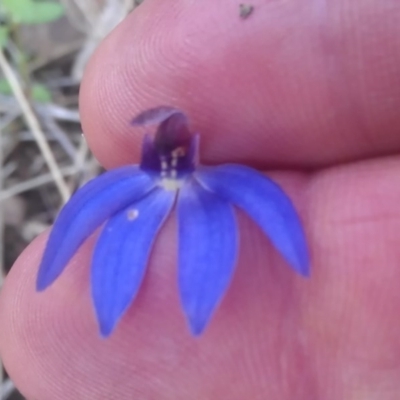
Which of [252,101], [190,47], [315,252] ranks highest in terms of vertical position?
[190,47]

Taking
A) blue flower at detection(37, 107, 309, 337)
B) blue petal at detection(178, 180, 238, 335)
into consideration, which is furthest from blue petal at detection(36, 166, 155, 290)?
blue petal at detection(178, 180, 238, 335)

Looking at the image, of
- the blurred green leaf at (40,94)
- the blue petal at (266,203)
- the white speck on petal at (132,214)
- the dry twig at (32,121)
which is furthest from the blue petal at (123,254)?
the blurred green leaf at (40,94)

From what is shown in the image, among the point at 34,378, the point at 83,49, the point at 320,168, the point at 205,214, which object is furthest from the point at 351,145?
the point at 83,49

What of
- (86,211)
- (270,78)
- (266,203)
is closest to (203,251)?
(266,203)

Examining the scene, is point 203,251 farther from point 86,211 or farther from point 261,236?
point 86,211

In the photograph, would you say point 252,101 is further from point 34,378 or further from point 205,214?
point 34,378

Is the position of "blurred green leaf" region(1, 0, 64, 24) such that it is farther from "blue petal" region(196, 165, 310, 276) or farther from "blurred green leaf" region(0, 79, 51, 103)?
"blue petal" region(196, 165, 310, 276)

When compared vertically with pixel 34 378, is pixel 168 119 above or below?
above
